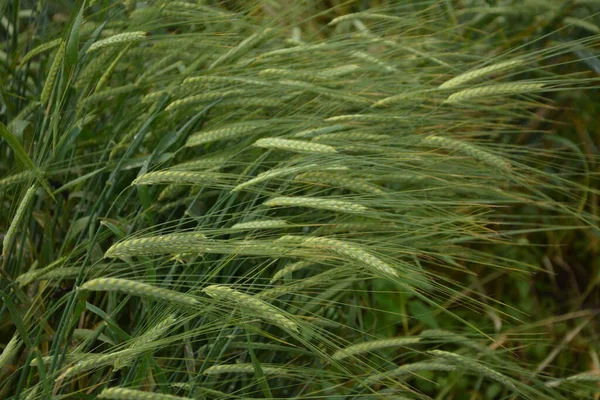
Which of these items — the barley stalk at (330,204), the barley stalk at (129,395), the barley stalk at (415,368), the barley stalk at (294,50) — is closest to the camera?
the barley stalk at (129,395)

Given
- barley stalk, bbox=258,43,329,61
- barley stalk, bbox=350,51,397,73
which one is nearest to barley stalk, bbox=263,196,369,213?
barley stalk, bbox=258,43,329,61

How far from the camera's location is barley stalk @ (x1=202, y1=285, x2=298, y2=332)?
99cm

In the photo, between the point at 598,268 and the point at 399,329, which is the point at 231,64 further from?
the point at 598,268

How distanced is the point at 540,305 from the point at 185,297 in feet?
5.17

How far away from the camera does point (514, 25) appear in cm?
243

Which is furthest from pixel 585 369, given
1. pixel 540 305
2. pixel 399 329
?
pixel 399 329

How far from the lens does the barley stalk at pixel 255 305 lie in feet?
3.24

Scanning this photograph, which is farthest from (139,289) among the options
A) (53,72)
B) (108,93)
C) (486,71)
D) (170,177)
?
(486,71)

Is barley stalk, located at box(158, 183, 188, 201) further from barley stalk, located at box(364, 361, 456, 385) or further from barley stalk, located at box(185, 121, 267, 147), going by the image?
barley stalk, located at box(364, 361, 456, 385)

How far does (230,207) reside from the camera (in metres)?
1.21

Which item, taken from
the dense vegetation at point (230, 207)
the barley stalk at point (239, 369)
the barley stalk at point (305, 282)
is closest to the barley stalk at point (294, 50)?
the dense vegetation at point (230, 207)

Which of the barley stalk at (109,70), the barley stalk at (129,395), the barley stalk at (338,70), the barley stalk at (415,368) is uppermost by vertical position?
the barley stalk at (109,70)

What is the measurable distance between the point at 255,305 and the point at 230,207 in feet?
0.83

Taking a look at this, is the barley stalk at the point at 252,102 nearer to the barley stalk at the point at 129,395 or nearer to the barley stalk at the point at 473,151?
the barley stalk at the point at 473,151
